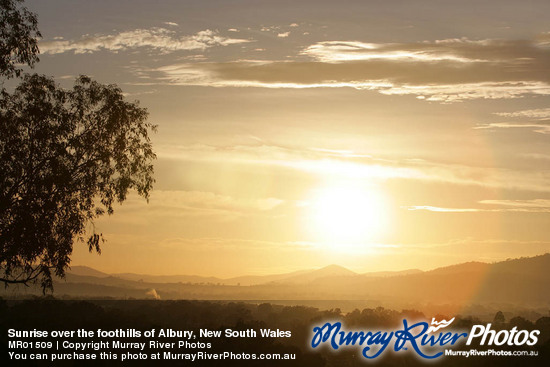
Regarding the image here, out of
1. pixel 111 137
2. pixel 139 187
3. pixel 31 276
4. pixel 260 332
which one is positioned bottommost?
pixel 260 332

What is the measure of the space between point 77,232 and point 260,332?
29.4 metres

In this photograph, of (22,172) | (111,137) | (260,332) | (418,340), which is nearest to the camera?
(22,172)

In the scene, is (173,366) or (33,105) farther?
(173,366)

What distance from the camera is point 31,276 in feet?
127

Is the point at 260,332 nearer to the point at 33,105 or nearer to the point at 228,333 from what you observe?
the point at 228,333

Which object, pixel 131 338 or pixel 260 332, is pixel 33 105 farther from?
pixel 260 332

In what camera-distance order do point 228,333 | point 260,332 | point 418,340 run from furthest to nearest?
point 260,332, point 228,333, point 418,340

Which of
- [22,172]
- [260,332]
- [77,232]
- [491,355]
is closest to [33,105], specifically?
[22,172]

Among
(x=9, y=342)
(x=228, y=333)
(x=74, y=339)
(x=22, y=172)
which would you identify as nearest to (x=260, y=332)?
(x=228, y=333)

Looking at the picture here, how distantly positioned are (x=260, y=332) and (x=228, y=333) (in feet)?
20.8

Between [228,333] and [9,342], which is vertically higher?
[9,342]

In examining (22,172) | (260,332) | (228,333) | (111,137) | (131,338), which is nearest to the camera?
(22,172)

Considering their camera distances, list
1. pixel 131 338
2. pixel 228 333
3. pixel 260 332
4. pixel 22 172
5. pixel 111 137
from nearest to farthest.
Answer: pixel 22 172, pixel 111 137, pixel 131 338, pixel 228 333, pixel 260 332

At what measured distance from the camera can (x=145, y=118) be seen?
42188 millimetres
